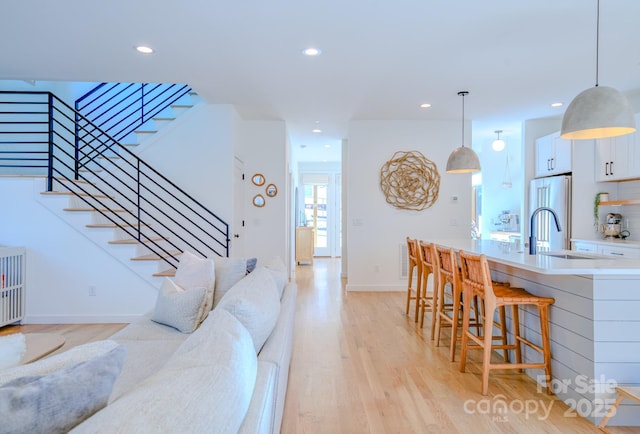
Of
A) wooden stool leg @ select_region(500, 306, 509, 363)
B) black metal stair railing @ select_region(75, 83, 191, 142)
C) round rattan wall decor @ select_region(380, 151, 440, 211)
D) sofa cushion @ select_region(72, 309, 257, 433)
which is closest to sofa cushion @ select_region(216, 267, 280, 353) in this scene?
sofa cushion @ select_region(72, 309, 257, 433)

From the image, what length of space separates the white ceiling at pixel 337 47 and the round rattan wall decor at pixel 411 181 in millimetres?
1245

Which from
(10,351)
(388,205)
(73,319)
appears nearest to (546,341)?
(10,351)

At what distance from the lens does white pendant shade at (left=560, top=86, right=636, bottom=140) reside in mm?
2398

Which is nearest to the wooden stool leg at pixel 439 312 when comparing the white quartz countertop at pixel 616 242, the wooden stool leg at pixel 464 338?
the wooden stool leg at pixel 464 338

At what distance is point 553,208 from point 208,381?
19.4 feet

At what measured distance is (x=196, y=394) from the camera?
94 cm

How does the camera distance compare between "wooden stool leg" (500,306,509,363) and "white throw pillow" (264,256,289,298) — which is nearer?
"white throw pillow" (264,256,289,298)

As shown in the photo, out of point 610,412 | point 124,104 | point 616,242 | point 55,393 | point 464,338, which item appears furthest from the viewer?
point 124,104

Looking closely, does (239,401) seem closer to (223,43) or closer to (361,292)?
(223,43)

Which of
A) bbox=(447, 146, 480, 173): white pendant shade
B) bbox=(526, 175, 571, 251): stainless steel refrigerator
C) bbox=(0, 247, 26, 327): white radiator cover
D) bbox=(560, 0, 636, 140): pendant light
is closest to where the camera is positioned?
bbox=(560, 0, 636, 140): pendant light

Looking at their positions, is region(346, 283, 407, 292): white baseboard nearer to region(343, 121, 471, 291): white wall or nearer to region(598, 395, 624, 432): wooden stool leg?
region(343, 121, 471, 291): white wall

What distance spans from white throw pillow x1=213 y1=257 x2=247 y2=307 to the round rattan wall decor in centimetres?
371

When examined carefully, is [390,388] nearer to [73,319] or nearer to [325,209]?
[73,319]

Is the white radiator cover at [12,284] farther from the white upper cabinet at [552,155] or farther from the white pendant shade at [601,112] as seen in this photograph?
the white upper cabinet at [552,155]
